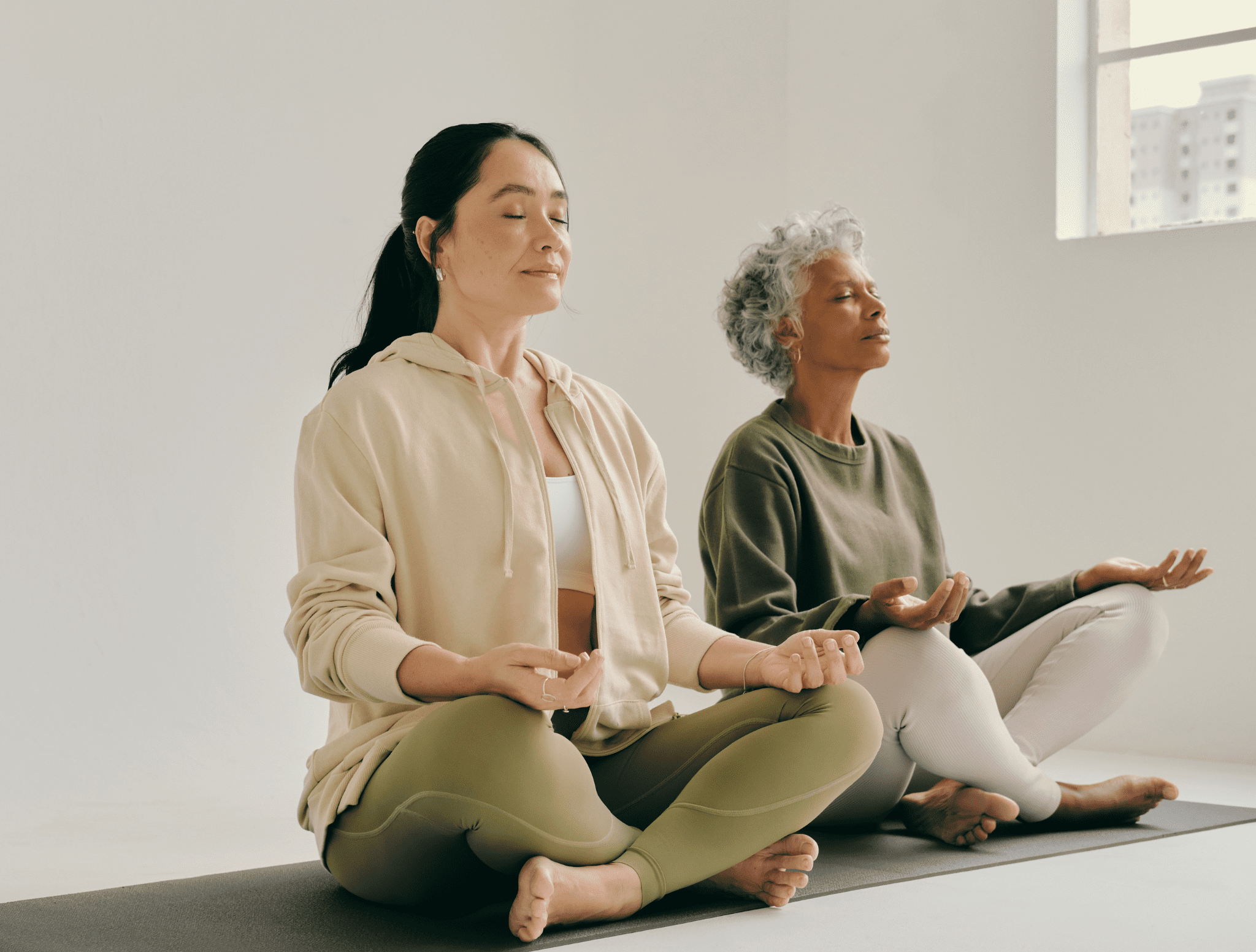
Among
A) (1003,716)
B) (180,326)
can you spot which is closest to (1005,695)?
(1003,716)

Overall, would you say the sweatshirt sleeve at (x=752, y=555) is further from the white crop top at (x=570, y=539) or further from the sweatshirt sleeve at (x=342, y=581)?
the sweatshirt sleeve at (x=342, y=581)

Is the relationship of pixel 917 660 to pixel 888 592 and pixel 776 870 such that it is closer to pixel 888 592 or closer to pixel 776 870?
pixel 888 592

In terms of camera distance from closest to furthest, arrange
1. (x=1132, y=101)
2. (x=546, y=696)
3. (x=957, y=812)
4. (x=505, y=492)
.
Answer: (x=546, y=696) → (x=505, y=492) → (x=957, y=812) → (x=1132, y=101)

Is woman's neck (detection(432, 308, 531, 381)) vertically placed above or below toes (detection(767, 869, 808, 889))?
above

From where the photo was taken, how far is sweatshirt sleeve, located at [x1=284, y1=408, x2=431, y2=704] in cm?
154

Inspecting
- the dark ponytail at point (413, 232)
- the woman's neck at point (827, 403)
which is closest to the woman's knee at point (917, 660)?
the woman's neck at point (827, 403)

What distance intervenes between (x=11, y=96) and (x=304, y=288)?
842 mm

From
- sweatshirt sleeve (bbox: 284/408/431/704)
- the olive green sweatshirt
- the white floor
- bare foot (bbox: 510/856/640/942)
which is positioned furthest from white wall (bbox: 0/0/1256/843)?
bare foot (bbox: 510/856/640/942)

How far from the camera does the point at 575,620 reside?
1.81 metres

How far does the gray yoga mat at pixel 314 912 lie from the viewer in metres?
1.54

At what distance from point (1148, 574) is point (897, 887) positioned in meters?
0.90

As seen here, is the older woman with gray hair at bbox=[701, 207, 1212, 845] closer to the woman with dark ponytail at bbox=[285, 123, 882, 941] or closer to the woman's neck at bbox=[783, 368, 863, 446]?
the woman's neck at bbox=[783, 368, 863, 446]

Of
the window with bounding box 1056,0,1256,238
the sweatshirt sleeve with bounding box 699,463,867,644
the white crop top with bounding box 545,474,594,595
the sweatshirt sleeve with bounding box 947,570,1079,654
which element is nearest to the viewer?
the white crop top with bounding box 545,474,594,595

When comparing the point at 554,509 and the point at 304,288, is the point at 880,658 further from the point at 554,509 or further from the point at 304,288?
the point at 304,288
